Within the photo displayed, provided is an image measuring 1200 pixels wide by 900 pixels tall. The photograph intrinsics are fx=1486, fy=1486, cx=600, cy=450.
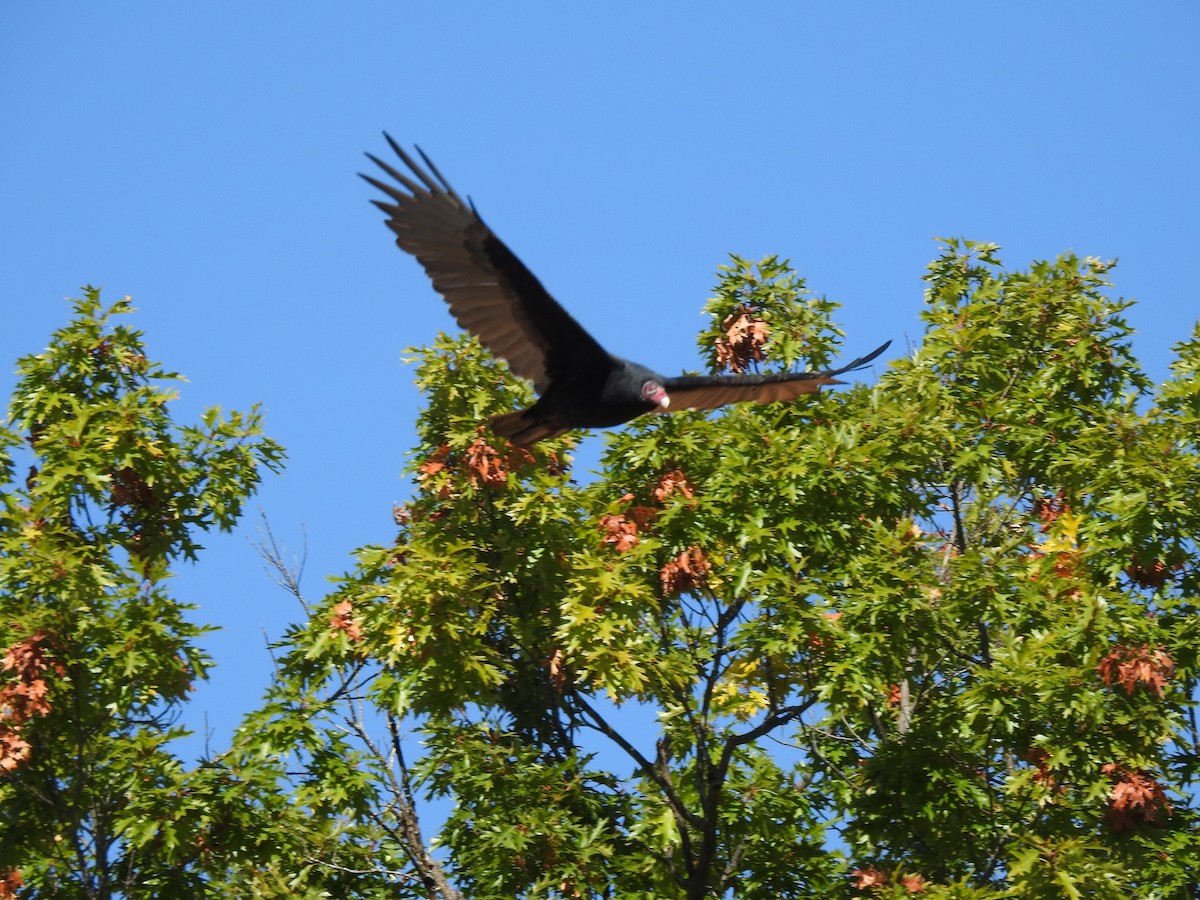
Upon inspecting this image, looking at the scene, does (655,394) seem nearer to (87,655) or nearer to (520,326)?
(520,326)

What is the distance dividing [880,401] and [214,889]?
517 centimetres

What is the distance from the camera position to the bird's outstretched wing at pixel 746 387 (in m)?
9.30

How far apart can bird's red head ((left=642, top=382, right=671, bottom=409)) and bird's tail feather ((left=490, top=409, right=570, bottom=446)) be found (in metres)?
0.55

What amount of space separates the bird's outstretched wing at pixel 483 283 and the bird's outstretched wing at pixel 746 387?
723 mm

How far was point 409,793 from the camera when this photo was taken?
10109 mm

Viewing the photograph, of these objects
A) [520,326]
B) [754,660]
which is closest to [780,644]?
[754,660]

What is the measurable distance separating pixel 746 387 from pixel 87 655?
429 centimetres

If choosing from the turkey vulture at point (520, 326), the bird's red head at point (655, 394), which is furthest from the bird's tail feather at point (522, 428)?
the bird's red head at point (655, 394)

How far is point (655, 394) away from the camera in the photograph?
8.85 m

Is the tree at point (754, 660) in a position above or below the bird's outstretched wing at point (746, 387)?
below

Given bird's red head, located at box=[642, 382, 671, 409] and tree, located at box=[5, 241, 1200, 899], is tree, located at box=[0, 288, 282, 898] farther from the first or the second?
bird's red head, located at box=[642, 382, 671, 409]

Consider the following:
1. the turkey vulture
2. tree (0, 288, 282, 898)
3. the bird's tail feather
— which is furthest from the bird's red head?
tree (0, 288, 282, 898)

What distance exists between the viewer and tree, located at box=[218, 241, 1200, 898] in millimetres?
8391

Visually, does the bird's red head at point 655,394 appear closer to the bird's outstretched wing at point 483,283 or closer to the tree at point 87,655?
the bird's outstretched wing at point 483,283
